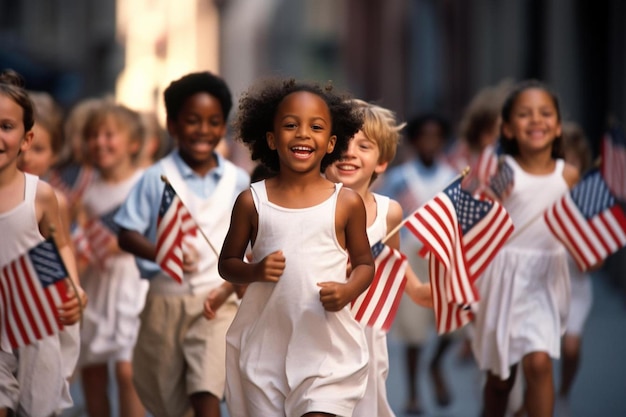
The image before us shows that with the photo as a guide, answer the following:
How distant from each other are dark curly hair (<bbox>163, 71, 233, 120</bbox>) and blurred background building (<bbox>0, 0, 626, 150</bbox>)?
118 millimetres

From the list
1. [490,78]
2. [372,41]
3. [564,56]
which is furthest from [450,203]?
[372,41]

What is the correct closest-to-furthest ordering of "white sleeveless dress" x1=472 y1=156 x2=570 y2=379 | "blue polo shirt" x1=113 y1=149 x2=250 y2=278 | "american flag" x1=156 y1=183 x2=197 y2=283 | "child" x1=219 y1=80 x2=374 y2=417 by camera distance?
"child" x1=219 y1=80 x2=374 y2=417
"american flag" x1=156 y1=183 x2=197 y2=283
"blue polo shirt" x1=113 y1=149 x2=250 y2=278
"white sleeveless dress" x1=472 y1=156 x2=570 y2=379

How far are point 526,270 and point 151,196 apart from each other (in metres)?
2.27

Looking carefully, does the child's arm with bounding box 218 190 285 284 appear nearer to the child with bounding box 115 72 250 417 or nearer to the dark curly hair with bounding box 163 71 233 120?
the child with bounding box 115 72 250 417

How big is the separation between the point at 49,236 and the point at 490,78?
2547cm

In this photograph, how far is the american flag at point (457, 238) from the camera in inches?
291

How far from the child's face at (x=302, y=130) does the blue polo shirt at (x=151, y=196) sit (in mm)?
1738

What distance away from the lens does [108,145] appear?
10023 mm

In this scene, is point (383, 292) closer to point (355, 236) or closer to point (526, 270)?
point (355, 236)

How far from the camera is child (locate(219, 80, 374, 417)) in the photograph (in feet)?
19.8

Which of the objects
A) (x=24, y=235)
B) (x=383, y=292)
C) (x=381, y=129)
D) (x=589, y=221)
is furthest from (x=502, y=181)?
(x=24, y=235)

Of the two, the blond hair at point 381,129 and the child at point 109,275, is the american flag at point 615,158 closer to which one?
the blond hair at point 381,129

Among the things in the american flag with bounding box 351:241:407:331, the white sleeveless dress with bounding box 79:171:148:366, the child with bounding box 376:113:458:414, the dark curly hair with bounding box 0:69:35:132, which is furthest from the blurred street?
the dark curly hair with bounding box 0:69:35:132

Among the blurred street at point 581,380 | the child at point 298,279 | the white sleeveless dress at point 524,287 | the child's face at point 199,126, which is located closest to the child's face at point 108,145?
the blurred street at point 581,380
